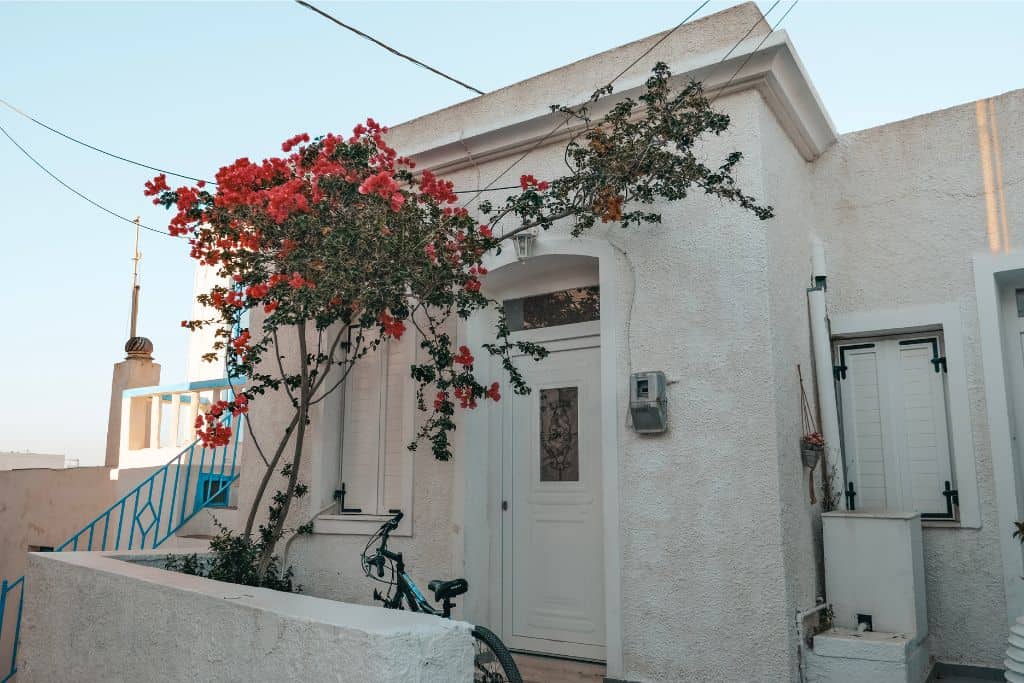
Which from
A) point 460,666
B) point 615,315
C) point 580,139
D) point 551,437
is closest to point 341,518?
point 551,437

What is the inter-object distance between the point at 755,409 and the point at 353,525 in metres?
3.22

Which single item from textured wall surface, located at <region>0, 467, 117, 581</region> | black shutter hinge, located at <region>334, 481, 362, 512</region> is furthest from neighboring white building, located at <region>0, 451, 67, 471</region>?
black shutter hinge, located at <region>334, 481, 362, 512</region>

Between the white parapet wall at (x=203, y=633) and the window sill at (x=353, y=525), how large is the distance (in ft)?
5.27

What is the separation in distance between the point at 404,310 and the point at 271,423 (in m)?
2.71

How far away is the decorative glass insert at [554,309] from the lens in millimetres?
5508

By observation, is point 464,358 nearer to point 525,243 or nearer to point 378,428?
point 525,243

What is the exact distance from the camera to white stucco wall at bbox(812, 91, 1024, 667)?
457 cm

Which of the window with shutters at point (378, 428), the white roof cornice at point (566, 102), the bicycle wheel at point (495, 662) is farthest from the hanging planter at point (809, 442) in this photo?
the window with shutters at point (378, 428)

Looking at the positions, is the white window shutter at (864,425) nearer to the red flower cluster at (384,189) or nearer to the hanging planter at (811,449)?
the hanging planter at (811,449)

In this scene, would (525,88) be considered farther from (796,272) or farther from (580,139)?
(796,272)

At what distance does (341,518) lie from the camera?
6.03m

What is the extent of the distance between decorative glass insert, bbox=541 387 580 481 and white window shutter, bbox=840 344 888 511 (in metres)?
1.78

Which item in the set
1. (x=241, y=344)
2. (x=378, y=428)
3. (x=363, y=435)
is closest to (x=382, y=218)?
(x=241, y=344)

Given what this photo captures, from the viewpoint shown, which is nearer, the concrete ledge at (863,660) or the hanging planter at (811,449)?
the concrete ledge at (863,660)
